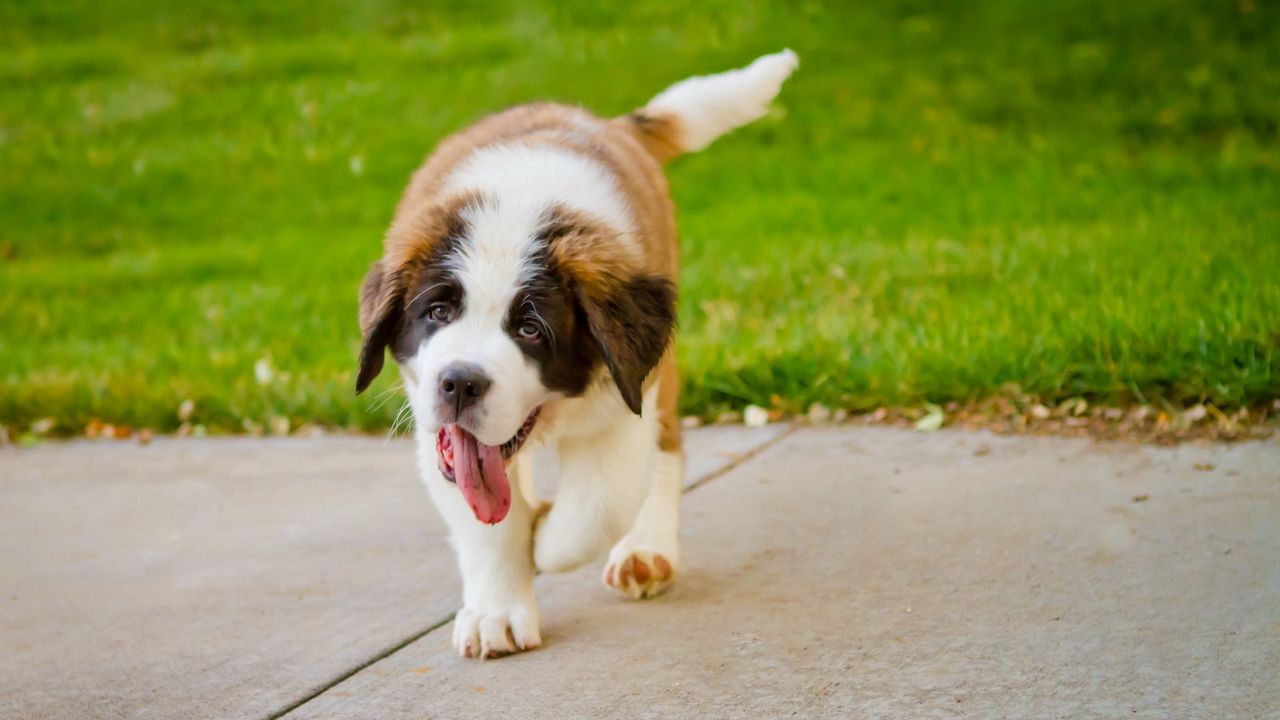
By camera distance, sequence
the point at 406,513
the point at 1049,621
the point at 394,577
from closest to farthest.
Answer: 1. the point at 1049,621
2. the point at 394,577
3. the point at 406,513

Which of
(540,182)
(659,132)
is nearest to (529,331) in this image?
(540,182)

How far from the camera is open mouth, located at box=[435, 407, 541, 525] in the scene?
10.7ft

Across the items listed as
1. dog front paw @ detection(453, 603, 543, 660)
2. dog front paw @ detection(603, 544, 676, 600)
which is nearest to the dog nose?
dog front paw @ detection(453, 603, 543, 660)

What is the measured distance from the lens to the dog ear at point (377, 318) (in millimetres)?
3447

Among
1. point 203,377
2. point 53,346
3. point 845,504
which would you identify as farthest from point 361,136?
point 845,504

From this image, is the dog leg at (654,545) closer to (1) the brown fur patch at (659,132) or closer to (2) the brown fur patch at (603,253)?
(2) the brown fur patch at (603,253)

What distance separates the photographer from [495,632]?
3.36 m

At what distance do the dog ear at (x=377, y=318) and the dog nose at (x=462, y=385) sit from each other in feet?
1.59

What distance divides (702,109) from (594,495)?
1921 millimetres

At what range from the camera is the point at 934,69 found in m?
12.0

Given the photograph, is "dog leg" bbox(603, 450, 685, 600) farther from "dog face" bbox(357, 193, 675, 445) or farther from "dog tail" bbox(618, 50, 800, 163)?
"dog tail" bbox(618, 50, 800, 163)

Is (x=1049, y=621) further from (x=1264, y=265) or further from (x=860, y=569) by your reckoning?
(x=1264, y=265)

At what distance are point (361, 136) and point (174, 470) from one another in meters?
6.93

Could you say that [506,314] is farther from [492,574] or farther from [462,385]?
[492,574]
